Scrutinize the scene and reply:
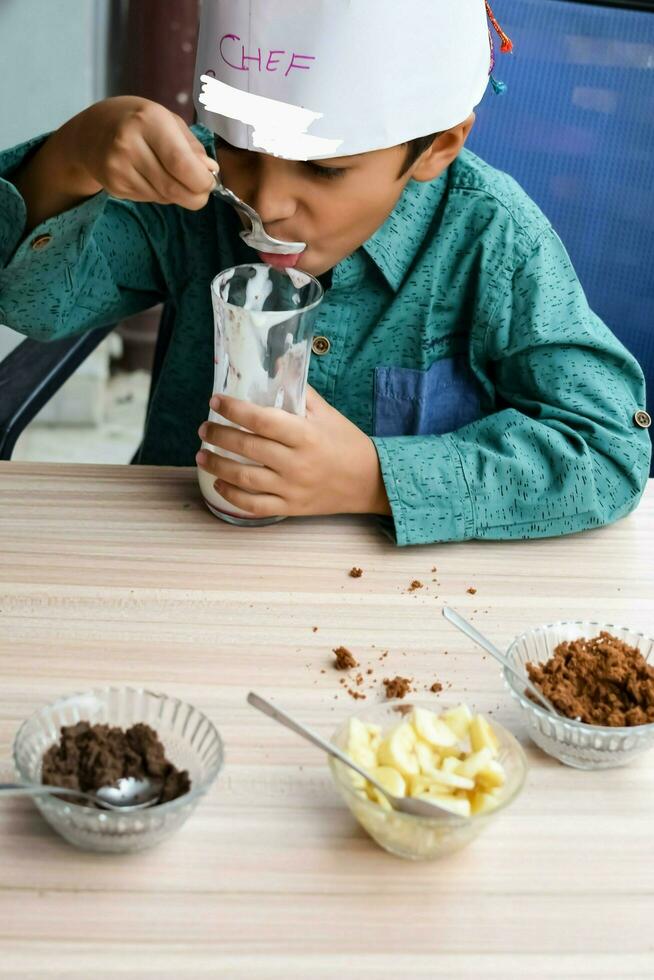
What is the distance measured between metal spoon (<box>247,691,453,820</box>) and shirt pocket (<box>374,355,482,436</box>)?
504mm

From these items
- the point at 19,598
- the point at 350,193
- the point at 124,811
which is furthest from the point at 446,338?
the point at 124,811

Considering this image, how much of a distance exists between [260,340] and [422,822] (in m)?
0.38

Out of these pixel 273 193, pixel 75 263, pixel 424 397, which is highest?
pixel 273 193

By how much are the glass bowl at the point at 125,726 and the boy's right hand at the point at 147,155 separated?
39 cm

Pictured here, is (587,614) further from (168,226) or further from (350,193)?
(168,226)

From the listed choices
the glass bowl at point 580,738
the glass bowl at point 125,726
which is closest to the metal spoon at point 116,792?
the glass bowl at point 125,726

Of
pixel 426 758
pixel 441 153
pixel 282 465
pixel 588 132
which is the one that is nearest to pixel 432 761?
pixel 426 758

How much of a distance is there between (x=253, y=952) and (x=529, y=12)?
97 centimetres

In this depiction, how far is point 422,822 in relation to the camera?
21.5 inches

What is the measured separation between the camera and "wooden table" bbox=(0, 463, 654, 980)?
52 cm

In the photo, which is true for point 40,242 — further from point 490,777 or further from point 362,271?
point 490,777

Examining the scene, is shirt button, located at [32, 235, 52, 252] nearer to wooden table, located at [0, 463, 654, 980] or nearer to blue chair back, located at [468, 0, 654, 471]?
wooden table, located at [0, 463, 654, 980]

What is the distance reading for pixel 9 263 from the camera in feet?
3.14

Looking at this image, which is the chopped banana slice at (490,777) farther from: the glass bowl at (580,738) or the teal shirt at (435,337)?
the teal shirt at (435,337)
